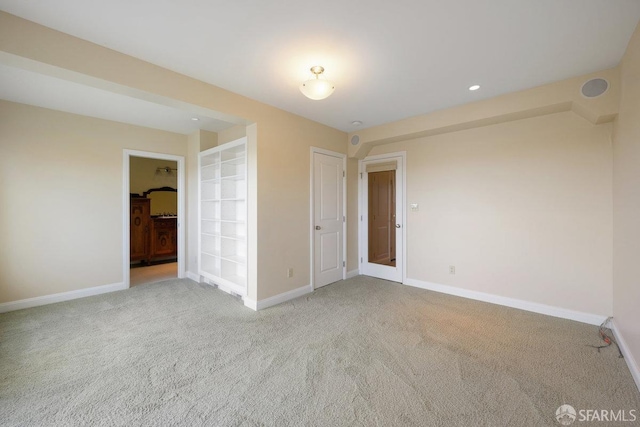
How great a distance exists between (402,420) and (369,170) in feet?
12.4

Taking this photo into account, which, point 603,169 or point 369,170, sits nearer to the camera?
point 603,169

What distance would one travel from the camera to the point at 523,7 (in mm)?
1685

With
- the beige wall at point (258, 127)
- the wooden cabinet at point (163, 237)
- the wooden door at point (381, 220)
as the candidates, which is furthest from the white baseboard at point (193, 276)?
the wooden door at point (381, 220)

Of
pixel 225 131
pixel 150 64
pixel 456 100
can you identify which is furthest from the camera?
pixel 225 131

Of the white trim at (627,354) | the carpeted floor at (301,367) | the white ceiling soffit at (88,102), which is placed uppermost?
the white ceiling soffit at (88,102)

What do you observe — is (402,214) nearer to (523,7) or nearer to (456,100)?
(456,100)

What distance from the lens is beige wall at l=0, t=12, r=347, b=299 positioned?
1880 mm

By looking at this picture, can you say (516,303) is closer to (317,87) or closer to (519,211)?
(519,211)

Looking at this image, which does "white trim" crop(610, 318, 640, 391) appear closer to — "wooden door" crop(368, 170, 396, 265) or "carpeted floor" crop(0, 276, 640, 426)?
"carpeted floor" crop(0, 276, 640, 426)

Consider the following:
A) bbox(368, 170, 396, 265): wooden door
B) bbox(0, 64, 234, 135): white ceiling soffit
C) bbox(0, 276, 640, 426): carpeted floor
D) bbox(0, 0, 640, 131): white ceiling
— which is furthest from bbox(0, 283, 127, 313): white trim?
bbox(368, 170, 396, 265): wooden door

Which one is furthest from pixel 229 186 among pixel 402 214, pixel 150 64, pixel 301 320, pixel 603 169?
pixel 603 169

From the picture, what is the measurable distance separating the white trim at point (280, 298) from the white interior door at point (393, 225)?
1.37 meters

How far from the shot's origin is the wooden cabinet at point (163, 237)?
18.6ft

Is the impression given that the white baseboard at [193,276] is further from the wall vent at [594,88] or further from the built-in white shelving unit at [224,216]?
the wall vent at [594,88]
